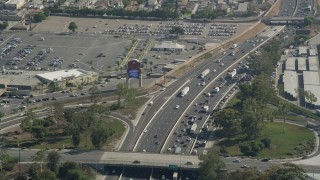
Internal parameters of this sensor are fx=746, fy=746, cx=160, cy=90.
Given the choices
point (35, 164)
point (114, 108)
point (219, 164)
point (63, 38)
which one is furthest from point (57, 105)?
point (63, 38)

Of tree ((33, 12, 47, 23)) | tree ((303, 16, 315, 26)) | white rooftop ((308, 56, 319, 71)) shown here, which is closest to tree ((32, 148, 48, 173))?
white rooftop ((308, 56, 319, 71))

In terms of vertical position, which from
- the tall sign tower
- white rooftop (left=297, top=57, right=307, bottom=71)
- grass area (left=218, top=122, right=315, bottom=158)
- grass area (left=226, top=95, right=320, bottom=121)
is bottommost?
grass area (left=218, top=122, right=315, bottom=158)

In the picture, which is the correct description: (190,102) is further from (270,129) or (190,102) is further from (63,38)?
(63,38)

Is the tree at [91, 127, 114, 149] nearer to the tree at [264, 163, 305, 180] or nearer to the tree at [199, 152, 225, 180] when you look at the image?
the tree at [199, 152, 225, 180]

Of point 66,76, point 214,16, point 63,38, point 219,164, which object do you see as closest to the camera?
point 219,164

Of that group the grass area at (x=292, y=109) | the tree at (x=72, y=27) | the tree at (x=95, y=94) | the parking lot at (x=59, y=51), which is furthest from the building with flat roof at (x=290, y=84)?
the tree at (x=72, y=27)

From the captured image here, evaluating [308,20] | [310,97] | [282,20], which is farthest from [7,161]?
[282,20]
